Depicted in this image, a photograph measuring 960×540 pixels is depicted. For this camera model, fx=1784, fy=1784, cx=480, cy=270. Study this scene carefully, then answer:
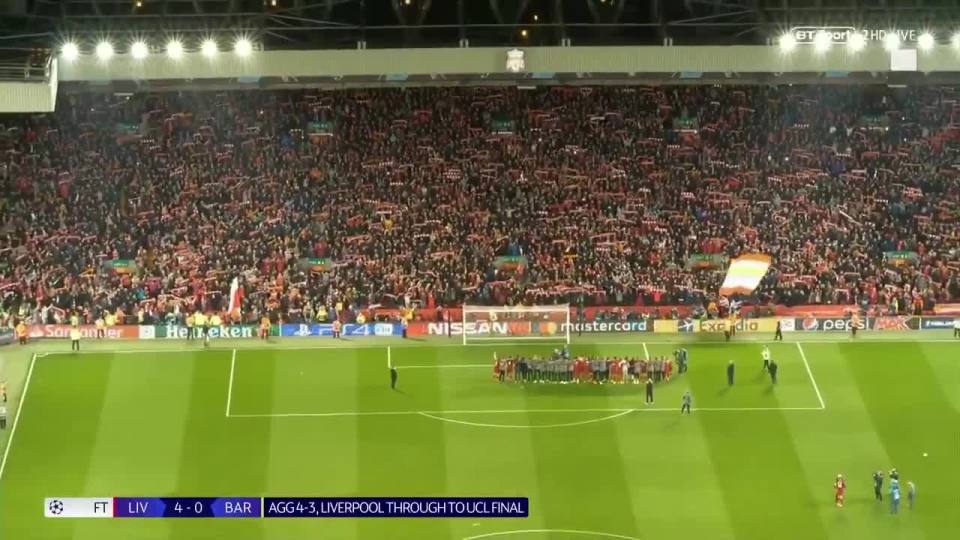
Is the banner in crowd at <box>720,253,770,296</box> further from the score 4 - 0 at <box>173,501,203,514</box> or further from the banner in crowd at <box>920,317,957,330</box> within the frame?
the score 4 - 0 at <box>173,501,203,514</box>

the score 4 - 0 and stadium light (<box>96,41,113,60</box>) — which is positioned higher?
stadium light (<box>96,41,113,60</box>)

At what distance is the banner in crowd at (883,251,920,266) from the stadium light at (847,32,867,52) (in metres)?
10.2

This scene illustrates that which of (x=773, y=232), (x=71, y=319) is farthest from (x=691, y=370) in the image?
(x=71, y=319)

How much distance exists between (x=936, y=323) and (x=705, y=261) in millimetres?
9503

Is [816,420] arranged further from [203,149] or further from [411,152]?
[203,149]

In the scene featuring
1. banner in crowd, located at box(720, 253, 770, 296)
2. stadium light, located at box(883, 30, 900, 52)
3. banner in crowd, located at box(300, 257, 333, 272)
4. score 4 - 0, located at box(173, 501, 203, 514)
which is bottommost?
score 4 - 0, located at box(173, 501, 203, 514)

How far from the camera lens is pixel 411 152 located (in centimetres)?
7800

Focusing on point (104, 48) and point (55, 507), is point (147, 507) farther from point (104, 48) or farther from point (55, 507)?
point (104, 48)

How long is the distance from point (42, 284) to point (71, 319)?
9.34 ft

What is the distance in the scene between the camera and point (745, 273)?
237 ft

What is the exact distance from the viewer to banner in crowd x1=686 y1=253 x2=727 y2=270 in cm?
7288

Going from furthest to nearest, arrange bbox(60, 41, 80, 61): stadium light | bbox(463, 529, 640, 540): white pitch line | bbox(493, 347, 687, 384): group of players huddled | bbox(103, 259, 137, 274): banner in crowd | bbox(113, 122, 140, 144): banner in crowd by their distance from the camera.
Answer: bbox(113, 122, 140, 144): banner in crowd
bbox(103, 259, 137, 274): banner in crowd
bbox(60, 41, 80, 61): stadium light
bbox(493, 347, 687, 384): group of players huddled
bbox(463, 529, 640, 540): white pitch line

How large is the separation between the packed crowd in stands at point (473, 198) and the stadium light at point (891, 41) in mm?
9612

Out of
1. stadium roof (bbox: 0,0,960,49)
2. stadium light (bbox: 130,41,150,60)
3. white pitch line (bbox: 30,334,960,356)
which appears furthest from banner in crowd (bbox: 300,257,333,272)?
stadium light (bbox: 130,41,150,60)
